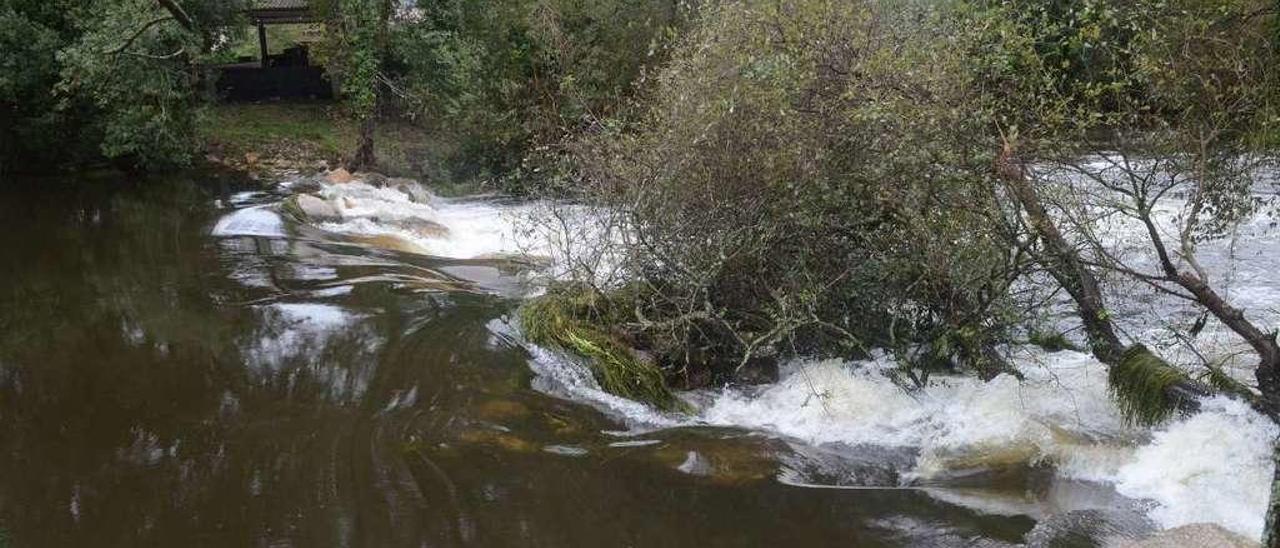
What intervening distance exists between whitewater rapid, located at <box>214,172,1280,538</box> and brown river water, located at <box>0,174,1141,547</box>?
0.31m

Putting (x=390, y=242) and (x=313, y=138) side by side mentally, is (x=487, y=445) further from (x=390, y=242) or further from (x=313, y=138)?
(x=313, y=138)

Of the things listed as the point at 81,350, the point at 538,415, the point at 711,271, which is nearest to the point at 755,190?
the point at 711,271

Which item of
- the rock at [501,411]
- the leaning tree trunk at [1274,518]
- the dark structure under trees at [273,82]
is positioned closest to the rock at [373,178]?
the dark structure under trees at [273,82]

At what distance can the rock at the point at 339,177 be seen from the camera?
18562mm

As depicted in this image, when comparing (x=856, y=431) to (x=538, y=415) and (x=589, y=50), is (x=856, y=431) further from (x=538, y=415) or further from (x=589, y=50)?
(x=589, y=50)

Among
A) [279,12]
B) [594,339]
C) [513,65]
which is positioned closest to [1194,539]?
[594,339]

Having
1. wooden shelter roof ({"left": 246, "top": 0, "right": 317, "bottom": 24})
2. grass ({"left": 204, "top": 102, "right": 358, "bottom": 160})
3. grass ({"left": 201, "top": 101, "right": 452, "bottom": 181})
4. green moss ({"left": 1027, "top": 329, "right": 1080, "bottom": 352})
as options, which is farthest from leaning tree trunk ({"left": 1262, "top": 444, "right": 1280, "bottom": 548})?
→ wooden shelter roof ({"left": 246, "top": 0, "right": 317, "bottom": 24})

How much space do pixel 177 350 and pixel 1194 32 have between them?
8204 mm

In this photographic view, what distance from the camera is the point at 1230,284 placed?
415 inches

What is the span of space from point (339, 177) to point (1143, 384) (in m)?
14.6

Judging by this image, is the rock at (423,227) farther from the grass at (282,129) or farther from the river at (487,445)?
the grass at (282,129)

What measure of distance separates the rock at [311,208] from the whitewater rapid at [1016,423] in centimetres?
636

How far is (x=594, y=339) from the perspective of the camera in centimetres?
873

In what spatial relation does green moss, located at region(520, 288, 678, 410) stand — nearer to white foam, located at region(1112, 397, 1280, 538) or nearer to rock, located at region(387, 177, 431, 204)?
white foam, located at region(1112, 397, 1280, 538)
